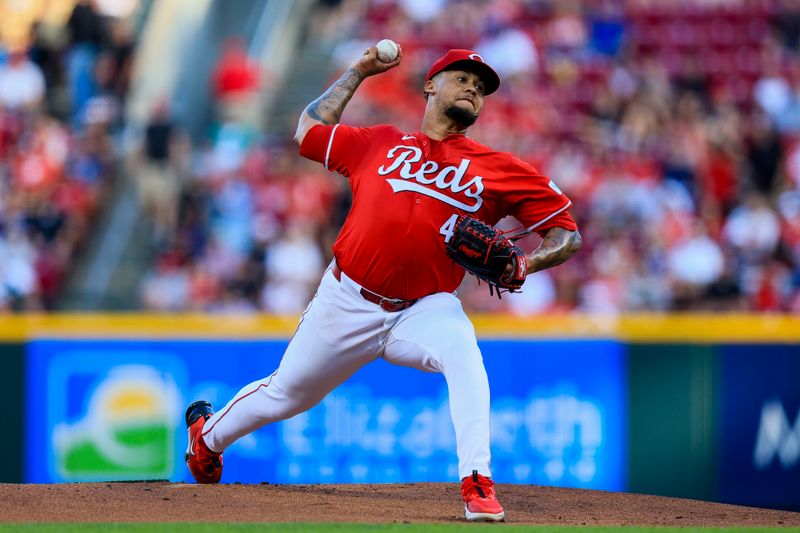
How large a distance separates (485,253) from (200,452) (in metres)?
1.89

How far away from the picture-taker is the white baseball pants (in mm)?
5801

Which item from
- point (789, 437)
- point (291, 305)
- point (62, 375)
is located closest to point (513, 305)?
point (291, 305)

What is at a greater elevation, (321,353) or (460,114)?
(460,114)

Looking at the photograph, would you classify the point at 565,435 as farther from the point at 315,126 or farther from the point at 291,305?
Answer: the point at 315,126

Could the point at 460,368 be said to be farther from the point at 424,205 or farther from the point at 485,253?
the point at 424,205

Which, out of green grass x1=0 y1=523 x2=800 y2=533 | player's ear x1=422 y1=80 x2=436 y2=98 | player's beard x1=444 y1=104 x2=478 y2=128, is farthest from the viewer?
player's ear x1=422 y1=80 x2=436 y2=98

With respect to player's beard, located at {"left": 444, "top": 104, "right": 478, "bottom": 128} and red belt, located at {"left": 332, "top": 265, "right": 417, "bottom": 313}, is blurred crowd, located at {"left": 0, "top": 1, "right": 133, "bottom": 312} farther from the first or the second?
player's beard, located at {"left": 444, "top": 104, "right": 478, "bottom": 128}

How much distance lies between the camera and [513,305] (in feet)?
39.3

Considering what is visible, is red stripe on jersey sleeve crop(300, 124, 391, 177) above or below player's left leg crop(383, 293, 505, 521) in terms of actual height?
above

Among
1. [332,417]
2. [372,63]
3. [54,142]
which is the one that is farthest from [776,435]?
[54,142]

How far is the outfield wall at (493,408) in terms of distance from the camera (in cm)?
968

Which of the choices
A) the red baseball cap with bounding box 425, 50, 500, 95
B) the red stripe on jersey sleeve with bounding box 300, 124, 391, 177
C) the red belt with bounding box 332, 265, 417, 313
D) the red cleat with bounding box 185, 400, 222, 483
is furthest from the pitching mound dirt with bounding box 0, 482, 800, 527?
the red baseball cap with bounding box 425, 50, 500, 95

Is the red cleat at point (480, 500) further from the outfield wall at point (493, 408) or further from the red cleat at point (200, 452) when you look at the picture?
the outfield wall at point (493, 408)

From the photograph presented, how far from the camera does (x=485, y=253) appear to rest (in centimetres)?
577
